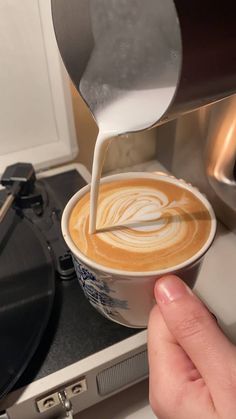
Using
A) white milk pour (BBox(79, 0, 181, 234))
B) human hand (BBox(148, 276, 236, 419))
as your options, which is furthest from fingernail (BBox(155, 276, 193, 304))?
white milk pour (BBox(79, 0, 181, 234))

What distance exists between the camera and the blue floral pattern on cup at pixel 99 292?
0.39 meters

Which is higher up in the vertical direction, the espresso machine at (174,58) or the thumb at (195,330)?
the espresso machine at (174,58)

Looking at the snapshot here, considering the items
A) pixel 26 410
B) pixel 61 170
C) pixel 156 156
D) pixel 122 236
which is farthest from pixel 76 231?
pixel 156 156

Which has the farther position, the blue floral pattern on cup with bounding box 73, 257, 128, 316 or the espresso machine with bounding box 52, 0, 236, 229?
the blue floral pattern on cup with bounding box 73, 257, 128, 316

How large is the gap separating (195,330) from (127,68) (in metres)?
0.28

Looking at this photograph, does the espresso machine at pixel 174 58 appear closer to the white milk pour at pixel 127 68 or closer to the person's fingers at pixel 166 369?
the white milk pour at pixel 127 68

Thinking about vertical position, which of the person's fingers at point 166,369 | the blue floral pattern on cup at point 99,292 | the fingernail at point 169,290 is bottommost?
the person's fingers at point 166,369

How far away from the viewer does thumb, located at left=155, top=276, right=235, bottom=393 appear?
0.33 meters

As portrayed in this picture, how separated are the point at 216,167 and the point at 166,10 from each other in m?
0.27

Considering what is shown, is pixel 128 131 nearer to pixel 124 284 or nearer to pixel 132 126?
pixel 132 126

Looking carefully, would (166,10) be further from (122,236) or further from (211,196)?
(211,196)

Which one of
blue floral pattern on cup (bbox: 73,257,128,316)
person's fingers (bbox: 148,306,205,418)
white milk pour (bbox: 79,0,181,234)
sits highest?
white milk pour (bbox: 79,0,181,234)

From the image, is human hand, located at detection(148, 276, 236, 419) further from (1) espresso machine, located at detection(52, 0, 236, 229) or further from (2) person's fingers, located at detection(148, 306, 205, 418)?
(1) espresso machine, located at detection(52, 0, 236, 229)

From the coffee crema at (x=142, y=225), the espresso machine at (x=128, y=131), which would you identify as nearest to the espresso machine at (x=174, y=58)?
the espresso machine at (x=128, y=131)
